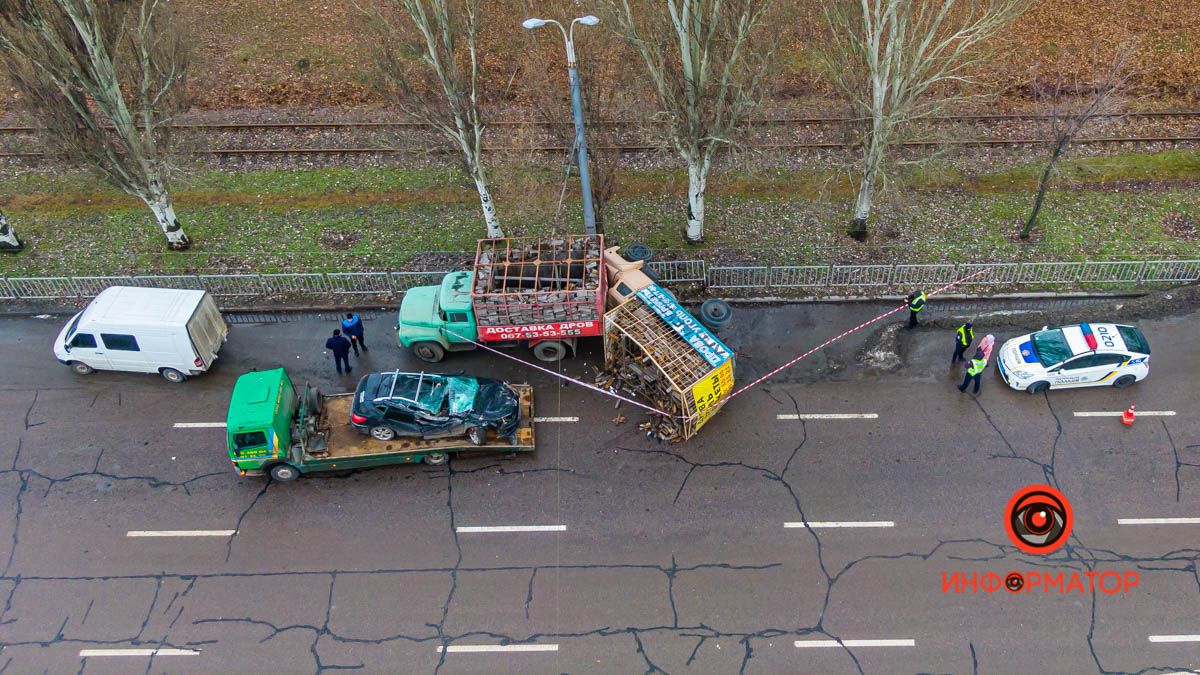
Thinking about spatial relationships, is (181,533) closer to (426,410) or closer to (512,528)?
(426,410)

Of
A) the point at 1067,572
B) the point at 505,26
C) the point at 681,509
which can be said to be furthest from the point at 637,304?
the point at 505,26

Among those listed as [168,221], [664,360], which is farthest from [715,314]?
[168,221]

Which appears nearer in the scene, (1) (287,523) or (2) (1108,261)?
(1) (287,523)

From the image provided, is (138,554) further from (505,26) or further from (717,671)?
(505,26)

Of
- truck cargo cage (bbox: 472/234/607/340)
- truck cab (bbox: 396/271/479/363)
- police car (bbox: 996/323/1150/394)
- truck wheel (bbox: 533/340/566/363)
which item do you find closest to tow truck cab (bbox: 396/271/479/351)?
truck cab (bbox: 396/271/479/363)

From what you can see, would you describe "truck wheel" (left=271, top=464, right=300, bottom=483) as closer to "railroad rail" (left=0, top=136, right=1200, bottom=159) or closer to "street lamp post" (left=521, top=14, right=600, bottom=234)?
"street lamp post" (left=521, top=14, right=600, bottom=234)
